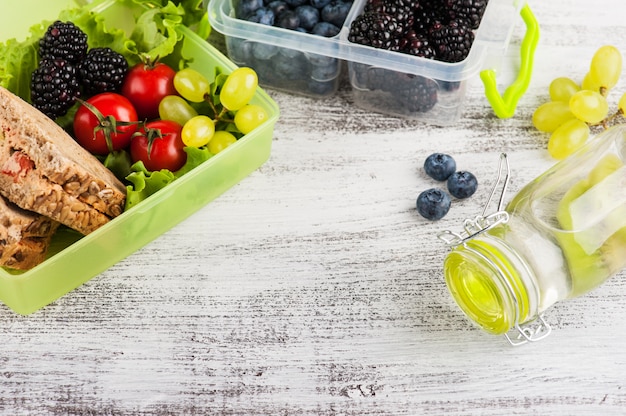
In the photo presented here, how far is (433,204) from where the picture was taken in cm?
127

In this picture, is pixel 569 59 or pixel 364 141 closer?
pixel 364 141

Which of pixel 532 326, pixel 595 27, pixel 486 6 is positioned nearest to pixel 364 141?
pixel 486 6

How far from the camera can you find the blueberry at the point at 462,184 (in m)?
1.30

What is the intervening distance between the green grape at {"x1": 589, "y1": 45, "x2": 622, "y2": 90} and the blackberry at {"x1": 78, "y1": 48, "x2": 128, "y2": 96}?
0.88 metres

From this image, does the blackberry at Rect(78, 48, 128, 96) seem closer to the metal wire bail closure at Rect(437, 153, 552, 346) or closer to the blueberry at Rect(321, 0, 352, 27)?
the blueberry at Rect(321, 0, 352, 27)

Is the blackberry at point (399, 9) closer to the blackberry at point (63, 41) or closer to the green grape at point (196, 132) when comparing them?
the green grape at point (196, 132)

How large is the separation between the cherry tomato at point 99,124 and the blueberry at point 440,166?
52 centimetres

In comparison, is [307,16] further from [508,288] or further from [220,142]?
[508,288]

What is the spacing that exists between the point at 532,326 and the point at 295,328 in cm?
37

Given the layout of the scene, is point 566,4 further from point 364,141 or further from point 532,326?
point 532,326

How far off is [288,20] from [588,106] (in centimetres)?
57

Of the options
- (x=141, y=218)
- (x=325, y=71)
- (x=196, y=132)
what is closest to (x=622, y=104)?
(x=325, y=71)

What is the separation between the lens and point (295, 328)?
1166mm

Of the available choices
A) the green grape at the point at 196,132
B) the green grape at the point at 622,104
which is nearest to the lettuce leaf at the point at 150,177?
the green grape at the point at 196,132
